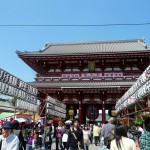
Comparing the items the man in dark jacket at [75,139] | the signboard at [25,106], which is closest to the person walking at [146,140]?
the man in dark jacket at [75,139]

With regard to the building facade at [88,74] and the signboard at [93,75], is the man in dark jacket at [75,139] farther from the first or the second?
the signboard at [93,75]

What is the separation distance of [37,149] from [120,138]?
9.94 metres

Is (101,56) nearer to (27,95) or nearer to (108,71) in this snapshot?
(108,71)

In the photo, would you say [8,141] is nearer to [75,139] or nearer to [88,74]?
[75,139]

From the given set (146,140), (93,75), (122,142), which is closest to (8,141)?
(122,142)

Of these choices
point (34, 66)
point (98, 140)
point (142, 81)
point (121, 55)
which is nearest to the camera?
point (142, 81)

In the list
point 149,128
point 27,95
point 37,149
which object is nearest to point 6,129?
point 149,128

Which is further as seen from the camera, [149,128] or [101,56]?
[101,56]

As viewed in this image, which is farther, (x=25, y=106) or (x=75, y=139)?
(x=25, y=106)

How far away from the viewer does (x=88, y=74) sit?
23.0m

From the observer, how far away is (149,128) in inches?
154

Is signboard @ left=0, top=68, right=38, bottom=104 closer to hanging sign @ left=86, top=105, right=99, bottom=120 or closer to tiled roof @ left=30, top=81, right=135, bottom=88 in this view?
tiled roof @ left=30, top=81, right=135, bottom=88

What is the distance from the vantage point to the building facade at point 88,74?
21375mm

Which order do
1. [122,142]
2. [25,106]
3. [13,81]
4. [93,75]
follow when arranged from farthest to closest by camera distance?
[93,75] < [25,106] < [13,81] < [122,142]
